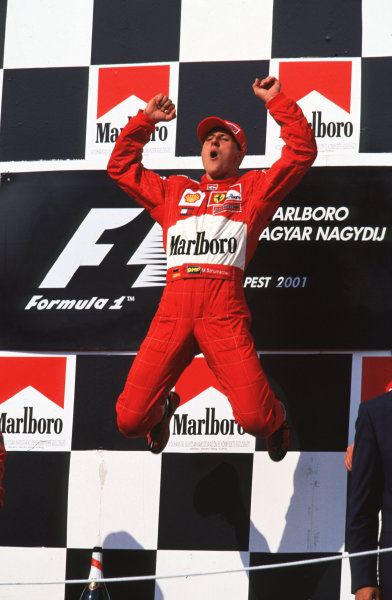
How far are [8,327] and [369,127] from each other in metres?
1.43

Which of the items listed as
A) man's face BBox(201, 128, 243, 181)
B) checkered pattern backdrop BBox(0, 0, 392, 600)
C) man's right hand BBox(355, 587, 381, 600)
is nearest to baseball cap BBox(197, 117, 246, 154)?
man's face BBox(201, 128, 243, 181)

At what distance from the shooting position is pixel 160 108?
9.24 ft

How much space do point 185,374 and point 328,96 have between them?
108 centimetres

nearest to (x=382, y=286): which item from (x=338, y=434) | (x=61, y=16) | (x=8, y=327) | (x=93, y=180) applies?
(x=338, y=434)

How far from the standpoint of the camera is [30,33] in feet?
11.0

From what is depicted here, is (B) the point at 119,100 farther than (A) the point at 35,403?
Yes

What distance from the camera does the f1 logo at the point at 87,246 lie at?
124 inches

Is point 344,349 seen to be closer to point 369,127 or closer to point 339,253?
point 339,253

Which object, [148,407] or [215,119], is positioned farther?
[215,119]

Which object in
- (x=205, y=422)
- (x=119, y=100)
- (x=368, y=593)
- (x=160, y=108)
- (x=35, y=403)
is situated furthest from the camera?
(x=119, y=100)

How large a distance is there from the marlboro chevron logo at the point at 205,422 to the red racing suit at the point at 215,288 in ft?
1.07

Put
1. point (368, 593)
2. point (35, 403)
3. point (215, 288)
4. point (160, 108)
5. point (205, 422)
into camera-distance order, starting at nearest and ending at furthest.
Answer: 1. point (368, 593)
2. point (215, 288)
3. point (160, 108)
4. point (205, 422)
5. point (35, 403)

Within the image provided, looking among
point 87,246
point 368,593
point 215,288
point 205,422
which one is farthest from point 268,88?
point 368,593

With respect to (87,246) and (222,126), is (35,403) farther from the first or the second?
(222,126)
